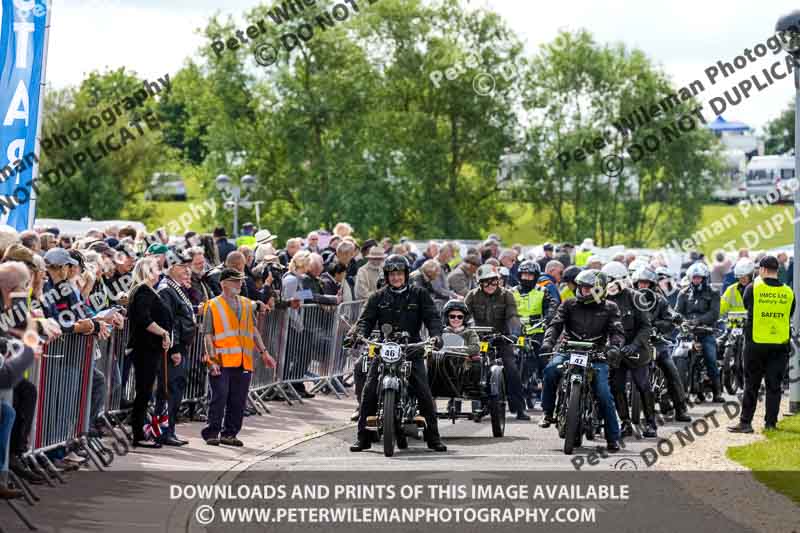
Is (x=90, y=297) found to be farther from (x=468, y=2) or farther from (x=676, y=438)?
(x=468, y=2)

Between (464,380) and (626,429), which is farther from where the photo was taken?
(626,429)

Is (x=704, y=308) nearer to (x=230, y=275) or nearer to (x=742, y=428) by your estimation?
(x=742, y=428)

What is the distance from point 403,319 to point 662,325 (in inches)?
180

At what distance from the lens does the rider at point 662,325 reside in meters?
18.5

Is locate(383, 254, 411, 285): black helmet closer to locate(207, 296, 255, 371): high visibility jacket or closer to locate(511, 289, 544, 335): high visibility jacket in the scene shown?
locate(207, 296, 255, 371): high visibility jacket

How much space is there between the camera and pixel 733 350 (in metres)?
23.7

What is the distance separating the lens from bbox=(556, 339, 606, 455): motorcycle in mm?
14953

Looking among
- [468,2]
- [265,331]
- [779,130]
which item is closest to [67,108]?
[468,2]

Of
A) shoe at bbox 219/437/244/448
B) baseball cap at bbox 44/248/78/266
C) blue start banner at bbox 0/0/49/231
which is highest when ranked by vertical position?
blue start banner at bbox 0/0/49/231

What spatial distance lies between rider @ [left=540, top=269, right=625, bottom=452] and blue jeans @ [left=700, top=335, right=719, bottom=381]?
6.49 m

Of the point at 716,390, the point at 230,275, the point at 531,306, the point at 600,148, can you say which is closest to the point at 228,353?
the point at 230,275

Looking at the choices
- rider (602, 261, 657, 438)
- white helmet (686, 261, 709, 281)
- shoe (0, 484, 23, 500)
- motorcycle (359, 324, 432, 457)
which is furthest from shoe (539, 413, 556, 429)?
shoe (0, 484, 23, 500)

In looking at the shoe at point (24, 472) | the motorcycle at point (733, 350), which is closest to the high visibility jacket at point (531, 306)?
the motorcycle at point (733, 350)

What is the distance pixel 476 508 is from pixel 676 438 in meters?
6.26
